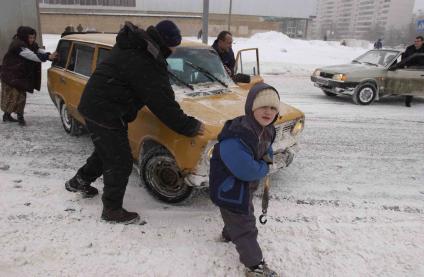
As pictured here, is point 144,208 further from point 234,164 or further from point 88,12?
point 88,12

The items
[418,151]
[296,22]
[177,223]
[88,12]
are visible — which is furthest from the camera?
[296,22]

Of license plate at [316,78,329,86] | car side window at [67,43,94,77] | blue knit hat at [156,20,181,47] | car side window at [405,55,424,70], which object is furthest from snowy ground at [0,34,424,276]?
car side window at [405,55,424,70]

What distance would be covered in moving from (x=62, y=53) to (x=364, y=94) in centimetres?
764

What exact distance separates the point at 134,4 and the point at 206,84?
66456 mm

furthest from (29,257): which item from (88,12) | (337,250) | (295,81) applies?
(88,12)

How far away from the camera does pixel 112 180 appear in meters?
3.52

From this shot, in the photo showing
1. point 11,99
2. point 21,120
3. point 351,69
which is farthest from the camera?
point 351,69

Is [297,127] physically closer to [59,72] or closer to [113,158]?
[113,158]

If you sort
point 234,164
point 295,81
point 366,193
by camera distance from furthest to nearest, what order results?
point 295,81 → point 366,193 → point 234,164

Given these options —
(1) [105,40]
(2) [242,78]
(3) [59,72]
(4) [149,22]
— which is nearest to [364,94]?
(2) [242,78]

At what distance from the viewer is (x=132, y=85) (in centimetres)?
329

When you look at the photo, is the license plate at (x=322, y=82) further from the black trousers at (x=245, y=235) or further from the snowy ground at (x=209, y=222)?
the black trousers at (x=245, y=235)

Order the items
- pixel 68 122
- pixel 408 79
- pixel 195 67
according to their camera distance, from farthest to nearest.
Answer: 1. pixel 408 79
2. pixel 68 122
3. pixel 195 67

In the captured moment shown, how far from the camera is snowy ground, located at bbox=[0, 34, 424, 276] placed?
124 inches
